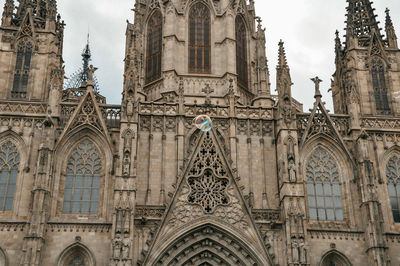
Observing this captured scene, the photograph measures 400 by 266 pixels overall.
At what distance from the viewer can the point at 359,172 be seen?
110 feet

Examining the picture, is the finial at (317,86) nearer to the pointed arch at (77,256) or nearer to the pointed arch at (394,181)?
the pointed arch at (394,181)

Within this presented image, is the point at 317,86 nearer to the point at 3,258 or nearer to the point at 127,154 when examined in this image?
the point at 127,154

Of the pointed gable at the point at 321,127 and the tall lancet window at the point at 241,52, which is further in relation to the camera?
the tall lancet window at the point at 241,52

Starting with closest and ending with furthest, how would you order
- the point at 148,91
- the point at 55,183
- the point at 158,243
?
the point at 158,243, the point at 55,183, the point at 148,91

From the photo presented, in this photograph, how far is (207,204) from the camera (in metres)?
31.8

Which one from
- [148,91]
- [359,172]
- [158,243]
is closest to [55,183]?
[158,243]

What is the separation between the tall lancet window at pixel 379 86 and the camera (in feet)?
123

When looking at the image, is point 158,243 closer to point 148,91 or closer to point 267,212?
point 267,212

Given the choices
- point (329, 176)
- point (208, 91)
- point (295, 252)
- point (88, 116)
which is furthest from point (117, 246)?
point (329, 176)

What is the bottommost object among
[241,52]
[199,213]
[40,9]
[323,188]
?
[199,213]

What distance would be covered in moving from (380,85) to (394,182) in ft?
22.7

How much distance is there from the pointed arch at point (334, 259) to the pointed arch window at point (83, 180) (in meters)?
12.7

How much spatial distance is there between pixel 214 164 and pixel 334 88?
495 inches

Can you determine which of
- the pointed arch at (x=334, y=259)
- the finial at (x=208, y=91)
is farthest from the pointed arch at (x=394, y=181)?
the finial at (x=208, y=91)
